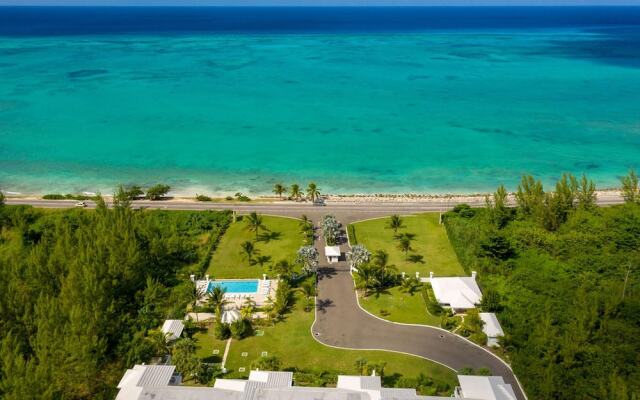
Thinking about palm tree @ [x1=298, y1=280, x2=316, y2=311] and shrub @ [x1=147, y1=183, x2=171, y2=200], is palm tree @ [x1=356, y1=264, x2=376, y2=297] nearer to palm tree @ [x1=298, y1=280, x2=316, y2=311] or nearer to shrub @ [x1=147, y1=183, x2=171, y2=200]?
palm tree @ [x1=298, y1=280, x2=316, y2=311]

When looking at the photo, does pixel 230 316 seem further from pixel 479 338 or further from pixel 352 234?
pixel 479 338

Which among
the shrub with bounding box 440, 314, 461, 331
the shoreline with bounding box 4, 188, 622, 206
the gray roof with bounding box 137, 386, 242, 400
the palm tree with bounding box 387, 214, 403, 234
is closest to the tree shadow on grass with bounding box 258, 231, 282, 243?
the shoreline with bounding box 4, 188, 622, 206

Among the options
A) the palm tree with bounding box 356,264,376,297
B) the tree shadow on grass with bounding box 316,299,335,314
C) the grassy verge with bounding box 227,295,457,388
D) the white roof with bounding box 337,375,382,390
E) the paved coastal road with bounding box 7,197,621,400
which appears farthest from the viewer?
the palm tree with bounding box 356,264,376,297

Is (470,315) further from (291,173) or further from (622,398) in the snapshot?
(291,173)

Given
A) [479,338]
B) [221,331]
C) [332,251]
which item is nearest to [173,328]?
[221,331]

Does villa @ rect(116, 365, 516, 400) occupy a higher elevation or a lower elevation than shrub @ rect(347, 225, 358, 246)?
higher

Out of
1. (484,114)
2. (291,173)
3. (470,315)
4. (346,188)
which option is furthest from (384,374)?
(484,114)
